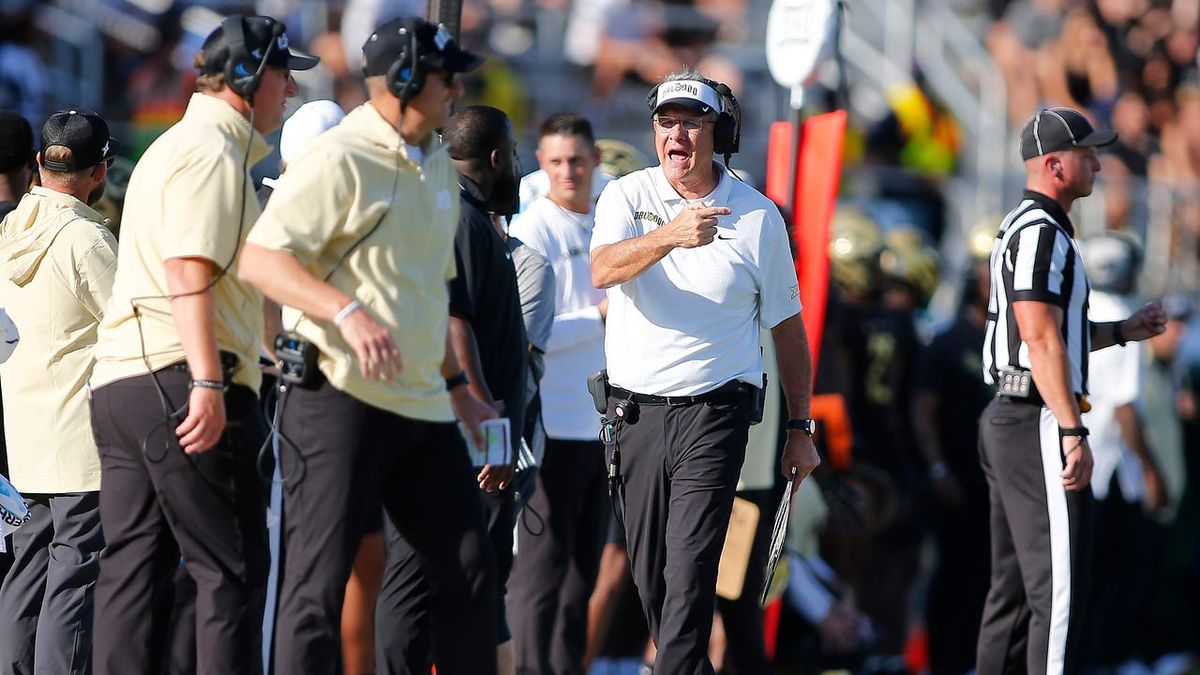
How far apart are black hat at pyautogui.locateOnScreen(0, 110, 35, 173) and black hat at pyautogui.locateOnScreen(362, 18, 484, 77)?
2.15m

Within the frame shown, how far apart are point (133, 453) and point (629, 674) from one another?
193 inches

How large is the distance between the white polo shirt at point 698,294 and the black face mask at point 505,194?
0.49 meters

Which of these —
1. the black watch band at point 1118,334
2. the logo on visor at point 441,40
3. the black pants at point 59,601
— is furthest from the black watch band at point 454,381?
the black watch band at point 1118,334

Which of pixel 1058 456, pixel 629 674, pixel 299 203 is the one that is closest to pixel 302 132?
pixel 299 203

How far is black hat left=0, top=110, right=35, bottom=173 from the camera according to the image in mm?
6758

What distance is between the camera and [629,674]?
9.69m

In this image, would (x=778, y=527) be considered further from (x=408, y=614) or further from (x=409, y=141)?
(x=409, y=141)

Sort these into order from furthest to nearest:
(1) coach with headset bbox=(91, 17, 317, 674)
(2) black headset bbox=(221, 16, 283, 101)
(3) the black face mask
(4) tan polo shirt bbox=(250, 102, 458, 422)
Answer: (3) the black face mask, (2) black headset bbox=(221, 16, 283, 101), (1) coach with headset bbox=(91, 17, 317, 674), (4) tan polo shirt bbox=(250, 102, 458, 422)

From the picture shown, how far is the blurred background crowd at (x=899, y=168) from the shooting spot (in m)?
10.4

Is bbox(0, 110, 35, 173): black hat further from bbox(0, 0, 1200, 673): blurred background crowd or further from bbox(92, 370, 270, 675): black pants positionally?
bbox(92, 370, 270, 675): black pants

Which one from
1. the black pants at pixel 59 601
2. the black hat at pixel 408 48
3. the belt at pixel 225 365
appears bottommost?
the black pants at pixel 59 601

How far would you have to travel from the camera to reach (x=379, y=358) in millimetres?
4809

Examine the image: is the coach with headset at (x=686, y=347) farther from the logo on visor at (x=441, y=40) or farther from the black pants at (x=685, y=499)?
the logo on visor at (x=441, y=40)

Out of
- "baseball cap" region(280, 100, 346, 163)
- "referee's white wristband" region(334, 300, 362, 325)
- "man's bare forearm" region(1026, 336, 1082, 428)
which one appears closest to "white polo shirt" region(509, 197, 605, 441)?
"baseball cap" region(280, 100, 346, 163)
